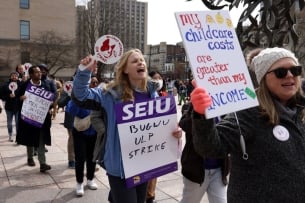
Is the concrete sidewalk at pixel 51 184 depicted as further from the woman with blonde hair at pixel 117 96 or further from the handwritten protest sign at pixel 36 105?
the woman with blonde hair at pixel 117 96

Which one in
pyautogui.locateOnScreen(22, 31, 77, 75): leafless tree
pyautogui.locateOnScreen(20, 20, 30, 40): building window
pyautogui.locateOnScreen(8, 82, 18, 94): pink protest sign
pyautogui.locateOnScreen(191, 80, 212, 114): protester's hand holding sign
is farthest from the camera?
pyautogui.locateOnScreen(20, 20, 30, 40): building window

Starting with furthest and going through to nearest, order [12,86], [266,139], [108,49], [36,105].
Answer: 1. [12,86]
2. [36,105]
3. [108,49]
4. [266,139]

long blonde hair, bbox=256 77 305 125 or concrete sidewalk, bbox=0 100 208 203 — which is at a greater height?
long blonde hair, bbox=256 77 305 125

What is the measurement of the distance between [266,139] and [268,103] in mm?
208

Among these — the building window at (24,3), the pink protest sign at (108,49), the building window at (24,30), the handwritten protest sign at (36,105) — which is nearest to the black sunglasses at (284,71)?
the pink protest sign at (108,49)

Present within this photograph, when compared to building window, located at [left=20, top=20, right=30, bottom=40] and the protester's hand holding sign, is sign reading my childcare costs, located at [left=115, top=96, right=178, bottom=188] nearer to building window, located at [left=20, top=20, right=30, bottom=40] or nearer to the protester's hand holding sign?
the protester's hand holding sign

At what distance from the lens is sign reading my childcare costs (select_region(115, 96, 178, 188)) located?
3.29 m

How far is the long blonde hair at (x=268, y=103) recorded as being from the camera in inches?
86.1

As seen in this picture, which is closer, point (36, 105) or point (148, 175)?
point (148, 175)

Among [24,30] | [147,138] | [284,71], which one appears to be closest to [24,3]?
[24,30]

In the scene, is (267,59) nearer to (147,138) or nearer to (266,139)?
(266,139)

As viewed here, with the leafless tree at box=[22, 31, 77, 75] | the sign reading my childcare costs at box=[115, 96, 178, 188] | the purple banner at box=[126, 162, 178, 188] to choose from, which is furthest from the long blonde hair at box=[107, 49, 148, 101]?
the leafless tree at box=[22, 31, 77, 75]

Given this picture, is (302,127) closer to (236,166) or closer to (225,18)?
(236,166)

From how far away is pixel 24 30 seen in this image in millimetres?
53812
